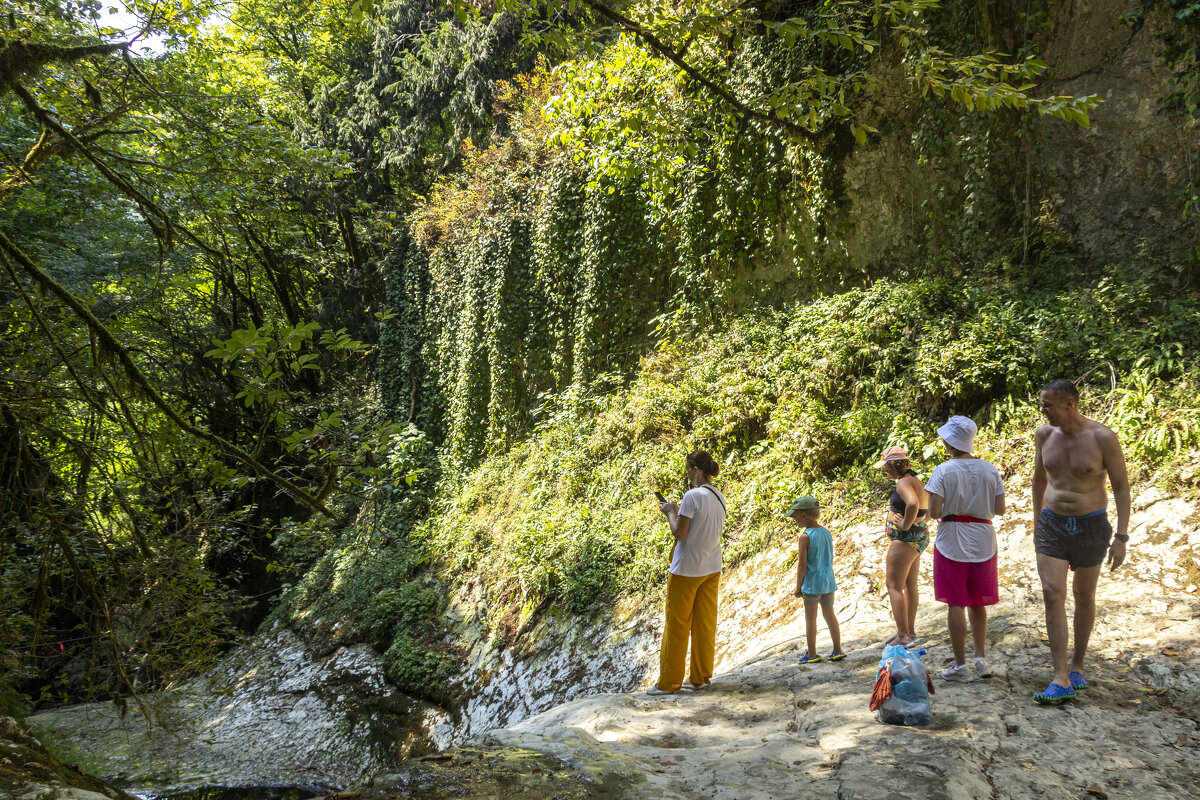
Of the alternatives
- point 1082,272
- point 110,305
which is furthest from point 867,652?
point 110,305

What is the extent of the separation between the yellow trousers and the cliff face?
5.44 meters

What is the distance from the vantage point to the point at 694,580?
5.31 meters

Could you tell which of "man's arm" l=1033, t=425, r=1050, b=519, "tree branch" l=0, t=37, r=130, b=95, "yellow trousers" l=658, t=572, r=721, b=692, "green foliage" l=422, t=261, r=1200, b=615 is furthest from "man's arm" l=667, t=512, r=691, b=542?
"tree branch" l=0, t=37, r=130, b=95

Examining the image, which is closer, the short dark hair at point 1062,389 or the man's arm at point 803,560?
the short dark hair at point 1062,389

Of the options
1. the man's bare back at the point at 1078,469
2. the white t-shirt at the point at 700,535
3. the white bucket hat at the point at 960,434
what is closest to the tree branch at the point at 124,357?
the white t-shirt at the point at 700,535

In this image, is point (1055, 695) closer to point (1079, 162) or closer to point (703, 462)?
point (703, 462)

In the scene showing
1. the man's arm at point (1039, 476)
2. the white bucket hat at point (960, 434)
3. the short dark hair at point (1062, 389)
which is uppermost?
the short dark hair at point (1062, 389)

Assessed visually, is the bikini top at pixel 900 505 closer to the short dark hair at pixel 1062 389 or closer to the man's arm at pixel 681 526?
the short dark hair at pixel 1062 389

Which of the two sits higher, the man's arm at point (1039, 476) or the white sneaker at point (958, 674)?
the man's arm at point (1039, 476)

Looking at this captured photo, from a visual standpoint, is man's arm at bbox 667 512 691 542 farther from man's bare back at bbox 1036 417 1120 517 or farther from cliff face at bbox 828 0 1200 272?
cliff face at bbox 828 0 1200 272

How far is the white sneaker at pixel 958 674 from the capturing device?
440cm

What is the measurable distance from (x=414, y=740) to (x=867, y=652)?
698 cm

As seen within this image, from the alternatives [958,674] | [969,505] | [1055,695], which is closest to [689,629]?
[958,674]

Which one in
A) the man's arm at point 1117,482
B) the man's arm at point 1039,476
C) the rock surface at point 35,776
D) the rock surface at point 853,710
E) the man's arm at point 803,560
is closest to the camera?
the rock surface at point 35,776
